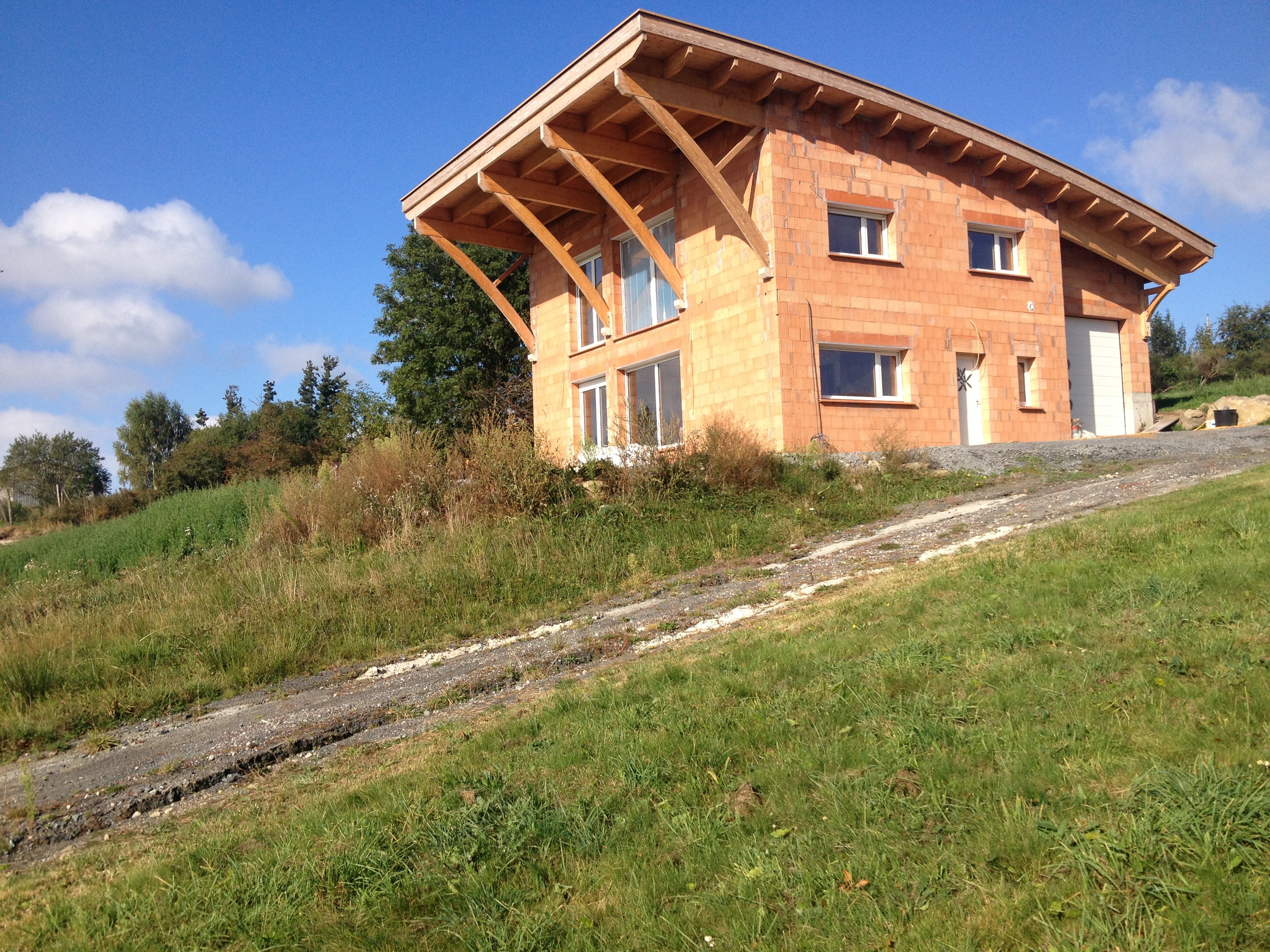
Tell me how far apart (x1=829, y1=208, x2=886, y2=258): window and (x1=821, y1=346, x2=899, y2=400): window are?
1862 mm

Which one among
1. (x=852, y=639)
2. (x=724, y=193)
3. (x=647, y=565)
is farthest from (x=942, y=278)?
(x=852, y=639)

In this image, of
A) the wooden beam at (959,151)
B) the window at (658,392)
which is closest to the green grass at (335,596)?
Result: the window at (658,392)

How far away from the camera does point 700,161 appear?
1499cm

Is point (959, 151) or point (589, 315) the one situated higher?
point (959, 151)

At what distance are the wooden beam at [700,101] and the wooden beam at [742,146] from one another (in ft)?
0.56

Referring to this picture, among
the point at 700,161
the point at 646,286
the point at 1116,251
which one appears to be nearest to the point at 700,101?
the point at 700,161

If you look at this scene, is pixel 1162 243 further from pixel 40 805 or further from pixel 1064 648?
pixel 40 805

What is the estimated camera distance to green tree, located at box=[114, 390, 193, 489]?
74.3 m

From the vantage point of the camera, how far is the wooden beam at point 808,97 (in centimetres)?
1573

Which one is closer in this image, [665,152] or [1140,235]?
[665,152]

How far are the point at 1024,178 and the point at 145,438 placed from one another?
74068 mm

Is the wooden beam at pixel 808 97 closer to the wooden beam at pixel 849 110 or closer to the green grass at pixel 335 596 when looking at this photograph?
the wooden beam at pixel 849 110

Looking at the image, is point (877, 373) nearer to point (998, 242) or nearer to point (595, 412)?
point (998, 242)

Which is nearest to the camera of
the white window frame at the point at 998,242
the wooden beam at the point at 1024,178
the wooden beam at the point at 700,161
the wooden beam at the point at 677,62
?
the wooden beam at the point at 677,62
